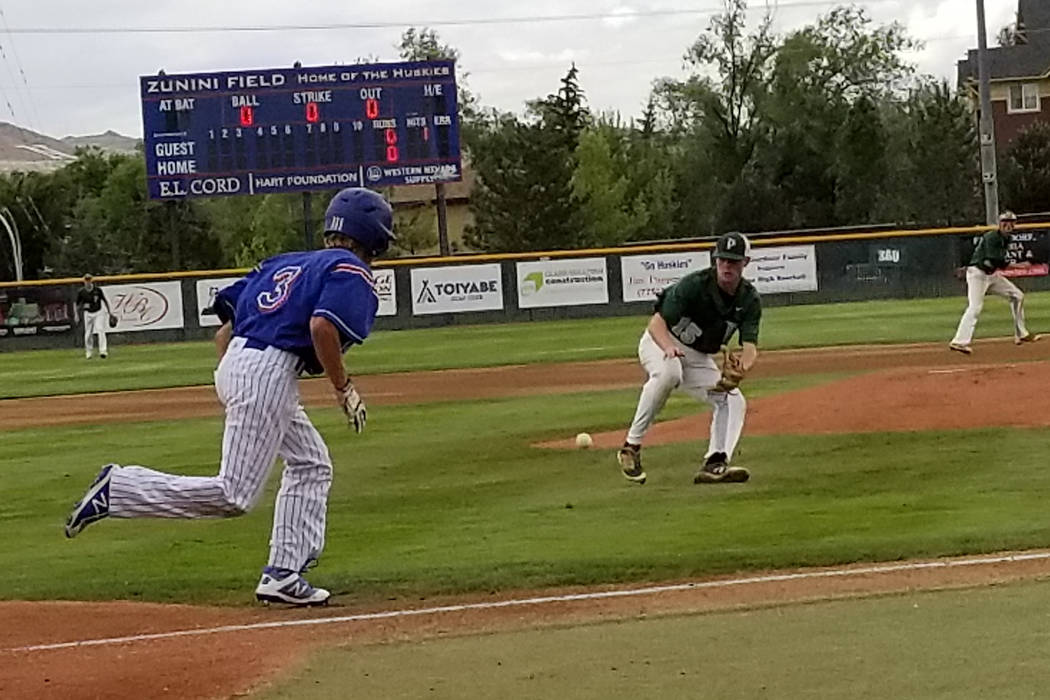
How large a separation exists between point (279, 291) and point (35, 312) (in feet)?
108

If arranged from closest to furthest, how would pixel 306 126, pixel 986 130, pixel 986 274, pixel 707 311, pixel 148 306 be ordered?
pixel 707 311 < pixel 986 274 < pixel 306 126 < pixel 148 306 < pixel 986 130

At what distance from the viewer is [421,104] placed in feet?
113

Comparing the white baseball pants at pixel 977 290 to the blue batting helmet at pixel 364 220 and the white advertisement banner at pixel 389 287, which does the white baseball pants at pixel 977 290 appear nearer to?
the blue batting helmet at pixel 364 220

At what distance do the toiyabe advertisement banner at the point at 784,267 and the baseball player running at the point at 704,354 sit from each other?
26.3m

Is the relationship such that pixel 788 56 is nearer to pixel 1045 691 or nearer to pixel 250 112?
pixel 250 112

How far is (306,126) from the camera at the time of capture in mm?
34281

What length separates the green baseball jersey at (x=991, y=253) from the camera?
2039 cm

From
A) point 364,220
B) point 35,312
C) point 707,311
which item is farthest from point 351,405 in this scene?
point 35,312

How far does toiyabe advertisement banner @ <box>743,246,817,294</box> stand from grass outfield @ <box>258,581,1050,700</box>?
30.4 m

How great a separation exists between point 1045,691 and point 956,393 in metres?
10.6

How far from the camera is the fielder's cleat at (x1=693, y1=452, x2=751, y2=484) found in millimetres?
10930

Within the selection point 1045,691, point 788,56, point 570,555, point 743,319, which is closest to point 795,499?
point 743,319

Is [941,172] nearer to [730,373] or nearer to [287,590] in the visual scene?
[730,373]

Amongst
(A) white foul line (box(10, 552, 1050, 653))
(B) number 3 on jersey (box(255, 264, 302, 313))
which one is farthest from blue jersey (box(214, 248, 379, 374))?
(A) white foul line (box(10, 552, 1050, 653))
